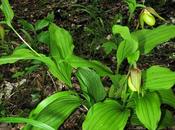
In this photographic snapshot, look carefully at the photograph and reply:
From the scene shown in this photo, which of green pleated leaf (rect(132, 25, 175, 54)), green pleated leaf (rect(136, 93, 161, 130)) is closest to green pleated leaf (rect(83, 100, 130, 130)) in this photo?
green pleated leaf (rect(136, 93, 161, 130))

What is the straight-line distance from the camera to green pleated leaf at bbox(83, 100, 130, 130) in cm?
193

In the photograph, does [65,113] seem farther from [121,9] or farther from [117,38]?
[121,9]

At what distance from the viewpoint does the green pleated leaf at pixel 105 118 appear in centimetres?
193

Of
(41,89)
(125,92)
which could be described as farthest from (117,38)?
(125,92)

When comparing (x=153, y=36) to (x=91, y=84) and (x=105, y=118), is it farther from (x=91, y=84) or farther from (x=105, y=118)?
(x=105, y=118)

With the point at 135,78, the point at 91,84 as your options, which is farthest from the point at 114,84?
the point at 135,78

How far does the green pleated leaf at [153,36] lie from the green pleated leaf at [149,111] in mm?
341

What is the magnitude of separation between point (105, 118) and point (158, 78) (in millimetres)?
417

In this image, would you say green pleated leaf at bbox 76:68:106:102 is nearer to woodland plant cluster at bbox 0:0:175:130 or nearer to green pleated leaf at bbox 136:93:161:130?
woodland plant cluster at bbox 0:0:175:130

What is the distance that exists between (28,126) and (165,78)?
2.95ft

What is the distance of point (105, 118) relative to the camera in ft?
6.47

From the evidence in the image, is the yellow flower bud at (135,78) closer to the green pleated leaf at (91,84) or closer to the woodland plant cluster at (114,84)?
the woodland plant cluster at (114,84)

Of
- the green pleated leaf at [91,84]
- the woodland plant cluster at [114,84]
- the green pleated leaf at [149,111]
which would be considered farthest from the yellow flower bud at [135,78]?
the green pleated leaf at [91,84]

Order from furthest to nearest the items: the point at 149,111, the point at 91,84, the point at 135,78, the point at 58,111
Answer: the point at 91,84 → the point at 58,111 → the point at 149,111 → the point at 135,78
